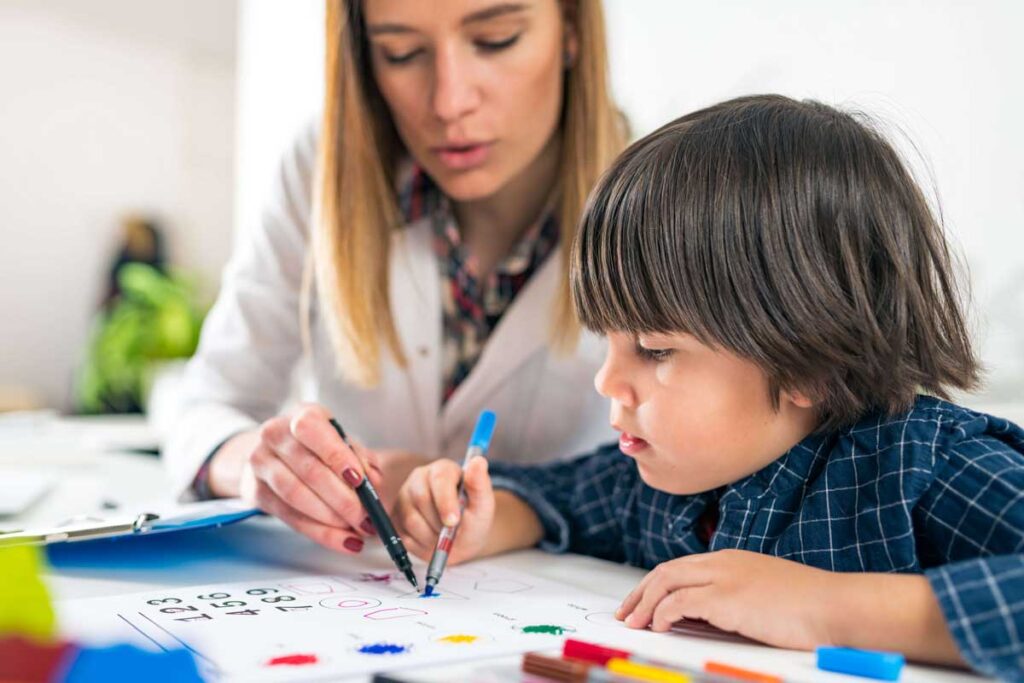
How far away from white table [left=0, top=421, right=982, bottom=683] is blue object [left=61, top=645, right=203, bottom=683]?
0.11 meters

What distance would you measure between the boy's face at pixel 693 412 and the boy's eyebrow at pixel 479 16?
1.25 ft

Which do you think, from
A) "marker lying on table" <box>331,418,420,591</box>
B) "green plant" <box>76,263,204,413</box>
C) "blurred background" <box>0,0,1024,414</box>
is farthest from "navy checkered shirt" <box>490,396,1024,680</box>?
"green plant" <box>76,263,204,413</box>

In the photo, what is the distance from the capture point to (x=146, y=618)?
0.66 metres

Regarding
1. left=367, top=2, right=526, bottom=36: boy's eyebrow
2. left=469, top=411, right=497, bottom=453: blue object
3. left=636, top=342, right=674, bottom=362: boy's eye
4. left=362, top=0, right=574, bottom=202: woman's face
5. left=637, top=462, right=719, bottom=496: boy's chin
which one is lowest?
left=637, top=462, right=719, bottom=496: boy's chin

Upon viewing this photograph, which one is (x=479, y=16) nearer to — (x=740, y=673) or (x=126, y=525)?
(x=126, y=525)

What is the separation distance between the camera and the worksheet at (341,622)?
573mm

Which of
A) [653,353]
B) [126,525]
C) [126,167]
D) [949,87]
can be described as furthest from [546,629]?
[126,167]

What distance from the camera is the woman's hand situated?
0.83 meters

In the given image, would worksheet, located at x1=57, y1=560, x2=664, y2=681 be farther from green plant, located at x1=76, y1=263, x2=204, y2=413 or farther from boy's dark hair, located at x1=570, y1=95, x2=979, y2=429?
green plant, located at x1=76, y1=263, x2=204, y2=413

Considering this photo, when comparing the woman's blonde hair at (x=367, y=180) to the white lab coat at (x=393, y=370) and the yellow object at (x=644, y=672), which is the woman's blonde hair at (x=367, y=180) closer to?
the white lab coat at (x=393, y=370)

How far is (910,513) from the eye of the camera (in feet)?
2.22

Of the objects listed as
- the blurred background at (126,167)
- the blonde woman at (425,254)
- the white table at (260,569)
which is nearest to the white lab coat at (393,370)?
the blonde woman at (425,254)

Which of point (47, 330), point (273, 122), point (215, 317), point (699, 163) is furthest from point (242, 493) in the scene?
point (47, 330)

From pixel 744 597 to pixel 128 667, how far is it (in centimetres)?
34
